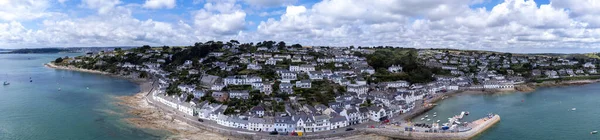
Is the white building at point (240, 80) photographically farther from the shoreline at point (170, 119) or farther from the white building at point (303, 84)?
the shoreline at point (170, 119)

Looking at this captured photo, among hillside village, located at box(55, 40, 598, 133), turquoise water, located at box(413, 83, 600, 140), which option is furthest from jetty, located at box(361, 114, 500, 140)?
hillside village, located at box(55, 40, 598, 133)

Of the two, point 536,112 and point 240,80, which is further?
point 240,80

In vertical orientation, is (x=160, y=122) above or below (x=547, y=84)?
below

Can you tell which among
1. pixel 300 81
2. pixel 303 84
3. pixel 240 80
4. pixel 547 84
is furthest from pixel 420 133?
pixel 547 84

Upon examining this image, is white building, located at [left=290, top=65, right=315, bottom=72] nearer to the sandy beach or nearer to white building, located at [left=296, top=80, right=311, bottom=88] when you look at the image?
white building, located at [left=296, top=80, right=311, bottom=88]

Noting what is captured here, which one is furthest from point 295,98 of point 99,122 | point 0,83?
point 0,83

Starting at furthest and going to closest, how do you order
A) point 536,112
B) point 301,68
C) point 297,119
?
point 301,68 → point 536,112 → point 297,119

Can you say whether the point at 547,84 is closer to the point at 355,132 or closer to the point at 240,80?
the point at 355,132
